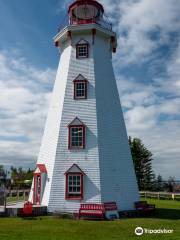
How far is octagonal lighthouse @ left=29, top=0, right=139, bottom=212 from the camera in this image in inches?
753

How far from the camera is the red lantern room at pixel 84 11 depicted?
23.3m

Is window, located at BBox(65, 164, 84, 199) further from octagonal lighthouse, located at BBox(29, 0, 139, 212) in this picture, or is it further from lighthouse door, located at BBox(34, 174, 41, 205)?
lighthouse door, located at BBox(34, 174, 41, 205)

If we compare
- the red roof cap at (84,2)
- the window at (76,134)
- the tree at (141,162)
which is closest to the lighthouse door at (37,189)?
the window at (76,134)

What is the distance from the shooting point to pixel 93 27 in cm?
2172

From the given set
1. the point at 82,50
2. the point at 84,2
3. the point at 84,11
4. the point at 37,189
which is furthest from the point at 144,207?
the point at 84,2

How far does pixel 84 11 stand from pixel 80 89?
6.49m

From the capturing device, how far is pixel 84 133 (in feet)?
65.6

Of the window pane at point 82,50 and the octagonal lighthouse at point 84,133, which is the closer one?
the octagonal lighthouse at point 84,133

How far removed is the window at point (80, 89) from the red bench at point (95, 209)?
6566 mm

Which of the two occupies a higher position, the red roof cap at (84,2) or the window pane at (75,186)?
the red roof cap at (84,2)

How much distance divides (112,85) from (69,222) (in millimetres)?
9587

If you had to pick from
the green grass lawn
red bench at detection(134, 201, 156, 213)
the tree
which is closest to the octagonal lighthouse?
red bench at detection(134, 201, 156, 213)

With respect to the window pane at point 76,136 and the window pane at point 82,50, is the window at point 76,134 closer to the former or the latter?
the window pane at point 76,136

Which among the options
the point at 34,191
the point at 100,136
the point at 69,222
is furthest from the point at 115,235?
the point at 34,191
